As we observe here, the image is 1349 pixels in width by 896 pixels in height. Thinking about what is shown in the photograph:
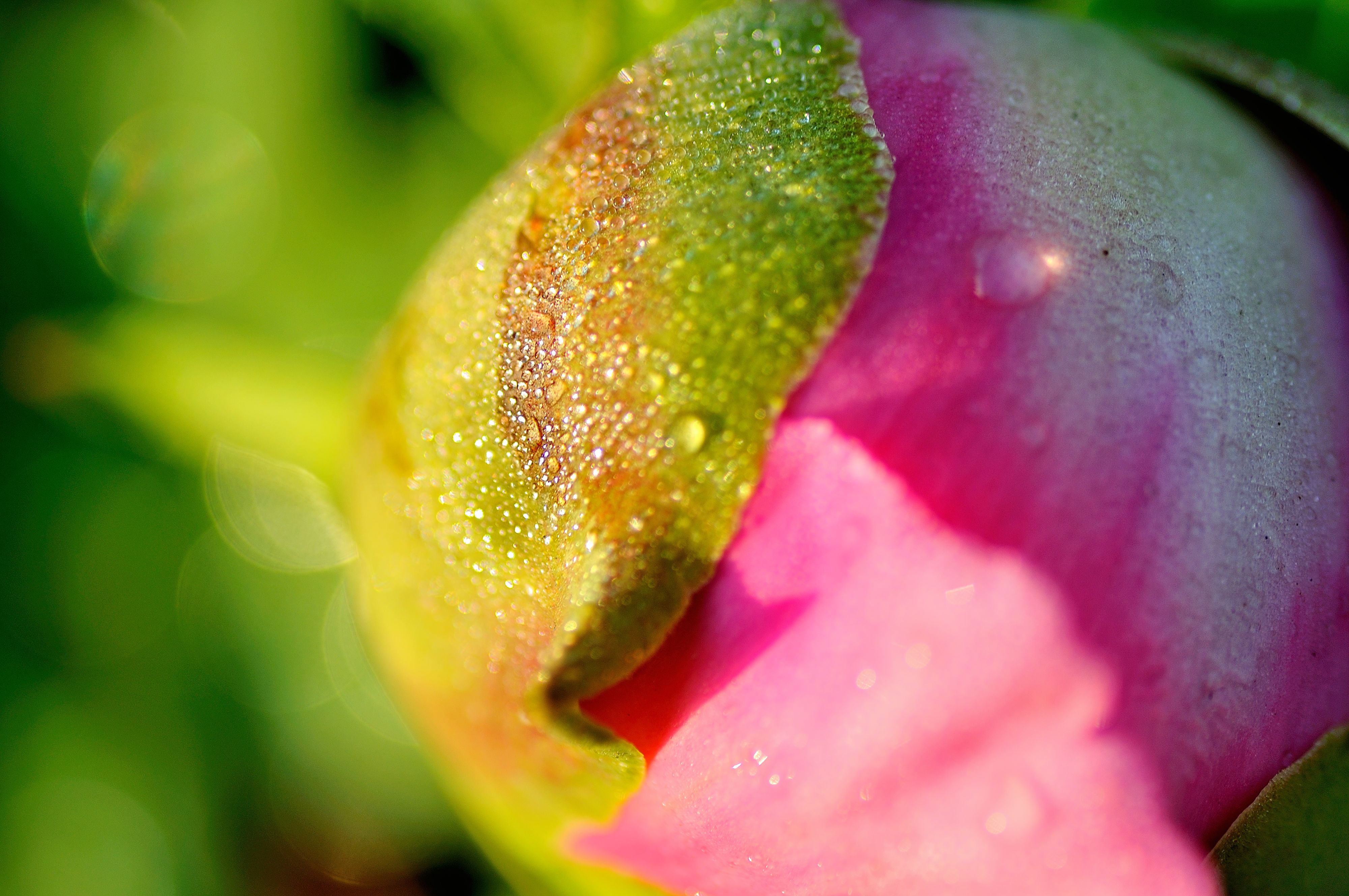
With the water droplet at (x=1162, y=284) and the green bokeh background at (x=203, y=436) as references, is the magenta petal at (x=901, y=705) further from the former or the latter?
the green bokeh background at (x=203, y=436)

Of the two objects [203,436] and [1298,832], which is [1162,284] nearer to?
[1298,832]

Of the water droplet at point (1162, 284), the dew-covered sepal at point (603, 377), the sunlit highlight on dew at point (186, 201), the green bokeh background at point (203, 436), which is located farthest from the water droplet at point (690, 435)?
the sunlit highlight on dew at point (186, 201)

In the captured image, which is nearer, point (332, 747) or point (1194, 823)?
point (1194, 823)

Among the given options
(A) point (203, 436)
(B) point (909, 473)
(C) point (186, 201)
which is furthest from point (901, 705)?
(C) point (186, 201)

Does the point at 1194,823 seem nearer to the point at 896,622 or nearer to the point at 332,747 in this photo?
the point at 896,622

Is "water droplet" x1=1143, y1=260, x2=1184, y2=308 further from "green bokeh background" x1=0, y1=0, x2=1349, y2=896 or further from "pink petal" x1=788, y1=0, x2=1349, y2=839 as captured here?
"green bokeh background" x1=0, y1=0, x2=1349, y2=896

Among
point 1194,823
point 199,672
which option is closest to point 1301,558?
point 1194,823
